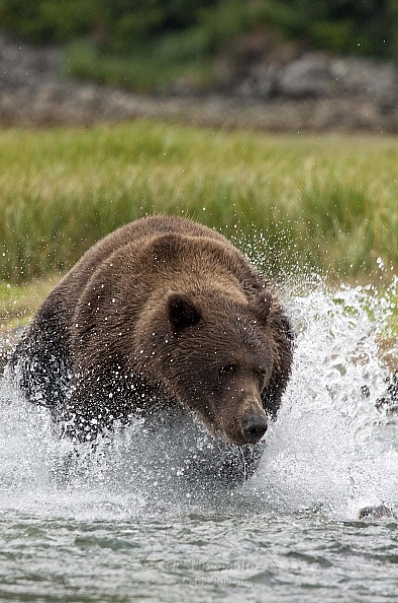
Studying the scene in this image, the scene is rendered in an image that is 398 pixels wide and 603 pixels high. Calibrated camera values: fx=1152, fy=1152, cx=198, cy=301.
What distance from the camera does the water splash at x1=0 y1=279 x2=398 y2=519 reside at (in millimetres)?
6332

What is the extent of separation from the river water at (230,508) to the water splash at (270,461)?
1cm

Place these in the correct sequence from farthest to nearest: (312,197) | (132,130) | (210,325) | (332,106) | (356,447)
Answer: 1. (332,106)
2. (132,130)
3. (312,197)
4. (356,447)
5. (210,325)

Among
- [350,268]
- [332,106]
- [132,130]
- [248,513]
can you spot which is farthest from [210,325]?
[332,106]

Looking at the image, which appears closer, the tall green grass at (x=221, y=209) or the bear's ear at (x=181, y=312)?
the bear's ear at (x=181, y=312)

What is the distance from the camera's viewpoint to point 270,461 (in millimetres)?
7203

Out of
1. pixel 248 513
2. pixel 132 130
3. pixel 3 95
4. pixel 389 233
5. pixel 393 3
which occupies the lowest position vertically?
pixel 3 95

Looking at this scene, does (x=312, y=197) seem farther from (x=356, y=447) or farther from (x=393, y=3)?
(x=393, y=3)

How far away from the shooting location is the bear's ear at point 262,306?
6.25 meters

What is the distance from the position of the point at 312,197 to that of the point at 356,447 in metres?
5.16

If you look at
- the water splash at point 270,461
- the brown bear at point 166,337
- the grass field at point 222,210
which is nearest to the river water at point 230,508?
the water splash at point 270,461

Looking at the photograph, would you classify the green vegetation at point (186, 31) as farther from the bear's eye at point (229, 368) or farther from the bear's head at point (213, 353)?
the bear's eye at point (229, 368)

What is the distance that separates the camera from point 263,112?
46.8m

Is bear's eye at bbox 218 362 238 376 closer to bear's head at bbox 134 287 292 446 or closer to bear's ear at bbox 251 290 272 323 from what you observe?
bear's head at bbox 134 287 292 446

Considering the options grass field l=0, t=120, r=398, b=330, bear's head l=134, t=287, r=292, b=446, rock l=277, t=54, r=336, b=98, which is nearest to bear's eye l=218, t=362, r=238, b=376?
bear's head l=134, t=287, r=292, b=446
